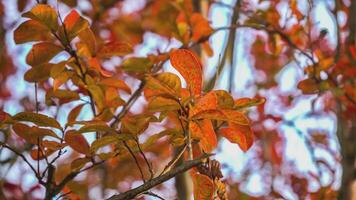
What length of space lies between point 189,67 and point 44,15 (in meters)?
0.32

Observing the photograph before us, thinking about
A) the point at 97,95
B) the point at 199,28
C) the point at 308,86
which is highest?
the point at 199,28

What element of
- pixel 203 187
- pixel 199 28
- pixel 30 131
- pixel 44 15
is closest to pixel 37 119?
pixel 30 131

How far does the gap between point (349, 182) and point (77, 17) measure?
102cm

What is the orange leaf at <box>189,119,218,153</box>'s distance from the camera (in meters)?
0.79

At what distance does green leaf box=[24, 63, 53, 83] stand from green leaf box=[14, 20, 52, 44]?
67 millimetres

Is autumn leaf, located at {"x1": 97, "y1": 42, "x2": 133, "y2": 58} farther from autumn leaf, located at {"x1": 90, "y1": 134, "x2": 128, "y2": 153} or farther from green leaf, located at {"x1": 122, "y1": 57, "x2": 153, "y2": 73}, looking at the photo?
autumn leaf, located at {"x1": 90, "y1": 134, "x2": 128, "y2": 153}

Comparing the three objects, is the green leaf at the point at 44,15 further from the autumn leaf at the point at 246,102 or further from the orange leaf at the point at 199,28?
the orange leaf at the point at 199,28

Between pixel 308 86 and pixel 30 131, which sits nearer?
pixel 30 131

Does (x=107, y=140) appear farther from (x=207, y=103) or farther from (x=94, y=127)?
(x=207, y=103)

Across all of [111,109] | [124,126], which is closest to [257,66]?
[111,109]

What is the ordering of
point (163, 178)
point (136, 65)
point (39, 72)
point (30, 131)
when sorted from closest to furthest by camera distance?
point (163, 178), point (30, 131), point (39, 72), point (136, 65)

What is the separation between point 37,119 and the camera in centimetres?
83

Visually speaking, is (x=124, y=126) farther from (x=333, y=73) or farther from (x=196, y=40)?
(x=333, y=73)

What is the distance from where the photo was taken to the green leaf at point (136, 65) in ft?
3.70
